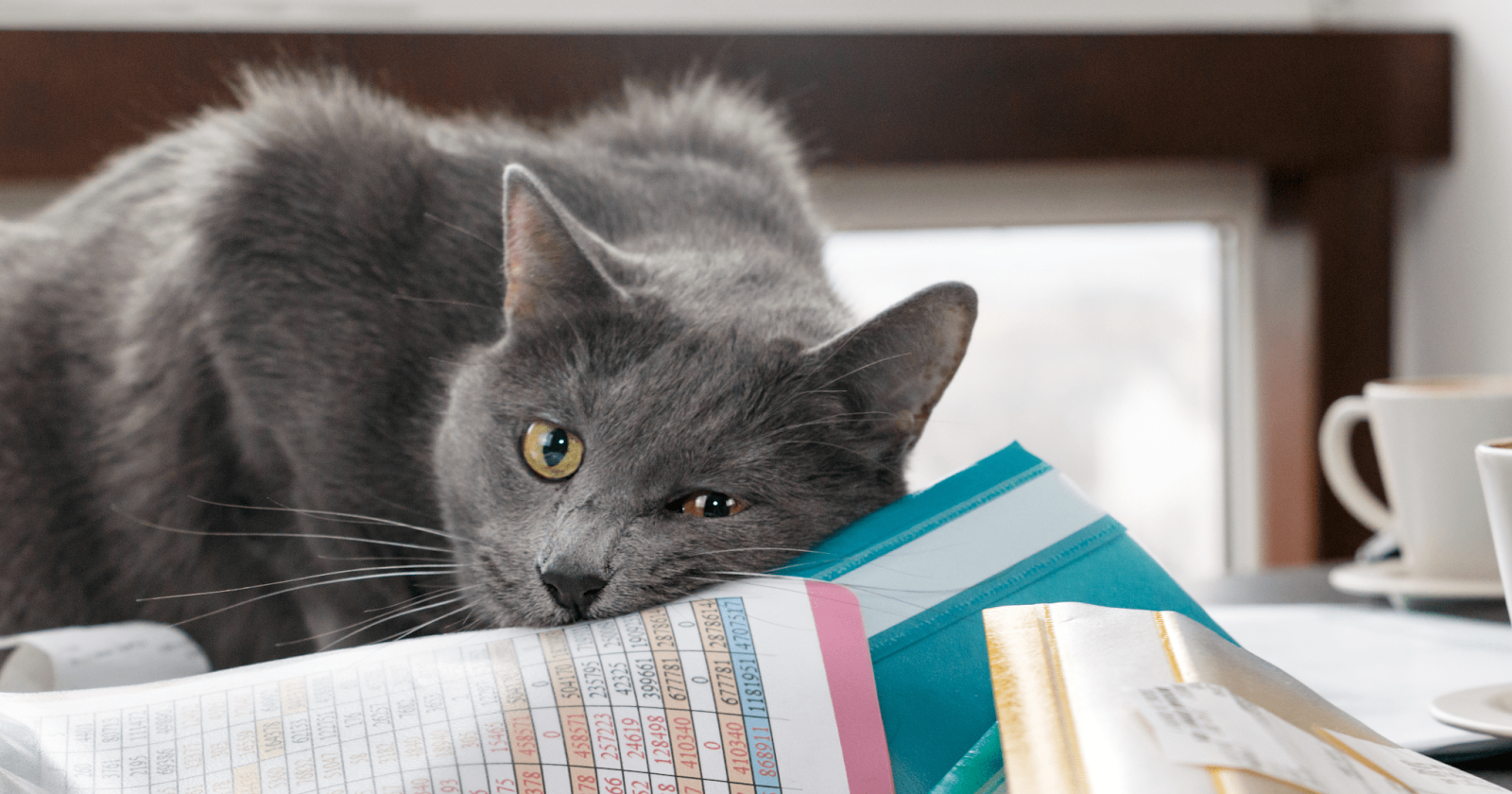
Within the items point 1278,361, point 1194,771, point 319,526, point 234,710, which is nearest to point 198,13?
point 319,526

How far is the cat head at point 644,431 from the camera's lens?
1.88ft

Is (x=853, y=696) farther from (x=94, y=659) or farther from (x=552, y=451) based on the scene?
(x=94, y=659)

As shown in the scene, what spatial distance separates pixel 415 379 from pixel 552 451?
0.63ft

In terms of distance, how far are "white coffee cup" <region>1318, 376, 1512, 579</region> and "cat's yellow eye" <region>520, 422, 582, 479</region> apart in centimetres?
60

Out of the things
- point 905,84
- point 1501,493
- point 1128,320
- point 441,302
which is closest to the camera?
point 1501,493

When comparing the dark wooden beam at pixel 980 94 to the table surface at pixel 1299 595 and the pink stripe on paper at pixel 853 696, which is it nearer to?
the table surface at pixel 1299 595

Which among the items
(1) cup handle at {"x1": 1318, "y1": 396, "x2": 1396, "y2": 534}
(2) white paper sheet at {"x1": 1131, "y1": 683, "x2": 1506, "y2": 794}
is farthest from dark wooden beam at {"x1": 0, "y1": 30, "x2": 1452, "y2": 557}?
(2) white paper sheet at {"x1": 1131, "y1": 683, "x2": 1506, "y2": 794}

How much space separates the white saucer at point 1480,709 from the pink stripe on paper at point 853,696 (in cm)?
27

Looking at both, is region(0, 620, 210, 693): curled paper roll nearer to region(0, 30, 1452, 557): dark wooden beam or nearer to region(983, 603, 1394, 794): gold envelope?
region(983, 603, 1394, 794): gold envelope

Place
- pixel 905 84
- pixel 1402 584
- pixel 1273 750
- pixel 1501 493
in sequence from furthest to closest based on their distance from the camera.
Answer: pixel 905 84
pixel 1402 584
pixel 1501 493
pixel 1273 750

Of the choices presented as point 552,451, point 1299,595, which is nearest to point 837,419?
point 552,451

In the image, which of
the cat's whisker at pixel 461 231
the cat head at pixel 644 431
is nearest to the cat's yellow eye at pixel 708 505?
the cat head at pixel 644 431

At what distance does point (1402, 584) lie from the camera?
85 cm

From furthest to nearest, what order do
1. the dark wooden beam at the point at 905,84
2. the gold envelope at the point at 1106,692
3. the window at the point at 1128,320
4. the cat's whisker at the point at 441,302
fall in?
the window at the point at 1128,320 → the dark wooden beam at the point at 905,84 → the cat's whisker at the point at 441,302 → the gold envelope at the point at 1106,692
